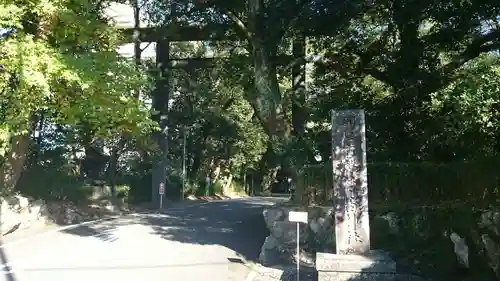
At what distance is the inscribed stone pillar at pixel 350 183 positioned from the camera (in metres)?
10.2

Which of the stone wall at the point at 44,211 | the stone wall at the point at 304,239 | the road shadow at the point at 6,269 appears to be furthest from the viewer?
the stone wall at the point at 44,211

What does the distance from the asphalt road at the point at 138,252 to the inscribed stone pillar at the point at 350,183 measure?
2.57m

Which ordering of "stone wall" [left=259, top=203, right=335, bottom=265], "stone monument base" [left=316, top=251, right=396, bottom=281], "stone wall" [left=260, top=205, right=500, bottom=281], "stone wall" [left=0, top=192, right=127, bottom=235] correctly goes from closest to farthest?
"stone wall" [left=260, top=205, right=500, bottom=281], "stone monument base" [left=316, top=251, right=396, bottom=281], "stone wall" [left=259, top=203, right=335, bottom=265], "stone wall" [left=0, top=192, right=127, bottom=235]

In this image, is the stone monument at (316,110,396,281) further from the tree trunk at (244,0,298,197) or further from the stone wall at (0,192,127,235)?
the stone wall at (0,192,127,235)

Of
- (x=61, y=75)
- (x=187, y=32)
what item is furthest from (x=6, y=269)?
(x=187, y=32)

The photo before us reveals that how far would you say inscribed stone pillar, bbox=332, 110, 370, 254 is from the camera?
1025 cm

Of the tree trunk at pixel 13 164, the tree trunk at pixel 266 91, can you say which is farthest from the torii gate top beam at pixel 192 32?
the tree trunk at pixel 13 164

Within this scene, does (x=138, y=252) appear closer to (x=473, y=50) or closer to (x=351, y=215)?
(x=351, y=215)

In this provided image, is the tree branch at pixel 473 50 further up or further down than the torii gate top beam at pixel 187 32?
further down

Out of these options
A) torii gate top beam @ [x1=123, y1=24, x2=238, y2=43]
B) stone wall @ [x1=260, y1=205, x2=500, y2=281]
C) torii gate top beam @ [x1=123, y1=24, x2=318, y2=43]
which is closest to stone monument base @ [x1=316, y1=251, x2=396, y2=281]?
stone wall @ [x1=260, y1=205, x2=500, y2=281]

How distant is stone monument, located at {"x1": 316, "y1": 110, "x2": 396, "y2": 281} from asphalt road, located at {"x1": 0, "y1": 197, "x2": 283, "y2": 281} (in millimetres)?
2396

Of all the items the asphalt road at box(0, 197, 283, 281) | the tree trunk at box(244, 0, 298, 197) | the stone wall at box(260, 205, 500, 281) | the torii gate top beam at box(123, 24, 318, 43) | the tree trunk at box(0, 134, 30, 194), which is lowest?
the asphalt road at box(0, 197, 283, 281)

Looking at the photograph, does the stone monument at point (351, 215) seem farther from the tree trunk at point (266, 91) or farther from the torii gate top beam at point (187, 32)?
the torii gate top beam at point (187, 32)

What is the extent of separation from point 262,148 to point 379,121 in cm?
3089
